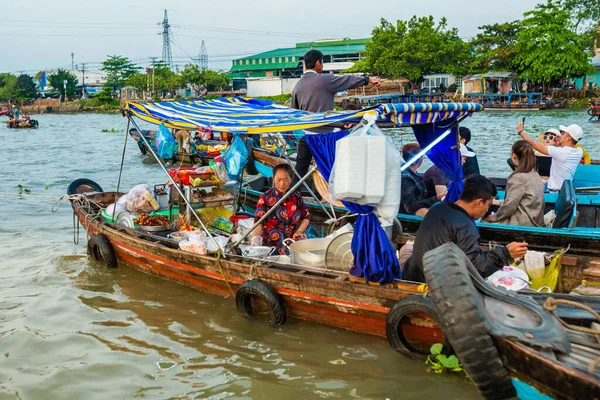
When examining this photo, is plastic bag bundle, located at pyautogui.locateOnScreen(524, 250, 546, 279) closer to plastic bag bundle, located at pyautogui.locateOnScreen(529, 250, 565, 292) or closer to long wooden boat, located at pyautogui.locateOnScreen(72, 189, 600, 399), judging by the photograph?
plastic bag bundle, located at pyautogui.locateOnScreen(529, 250, 565, 292)

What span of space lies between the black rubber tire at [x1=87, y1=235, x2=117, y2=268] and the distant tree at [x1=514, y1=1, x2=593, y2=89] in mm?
41024

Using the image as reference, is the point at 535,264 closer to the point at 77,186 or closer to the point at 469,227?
the point at 469,227

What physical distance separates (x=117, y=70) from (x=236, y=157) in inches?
3052

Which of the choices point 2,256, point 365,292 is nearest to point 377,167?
point 365,292

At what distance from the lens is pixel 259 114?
6.02 m

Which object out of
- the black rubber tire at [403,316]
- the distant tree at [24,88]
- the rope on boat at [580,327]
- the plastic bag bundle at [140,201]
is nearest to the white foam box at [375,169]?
the black rubber tire at [403,316]

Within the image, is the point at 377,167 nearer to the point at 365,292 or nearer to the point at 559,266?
the point at 365,292

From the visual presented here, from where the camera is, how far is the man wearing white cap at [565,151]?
21.9 ft

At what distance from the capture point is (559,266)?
196 inches

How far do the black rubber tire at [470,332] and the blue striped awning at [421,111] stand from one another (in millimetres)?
1939

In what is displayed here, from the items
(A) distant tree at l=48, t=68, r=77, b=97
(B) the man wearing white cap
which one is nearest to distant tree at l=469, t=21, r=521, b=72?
(B) the man wearing white cap

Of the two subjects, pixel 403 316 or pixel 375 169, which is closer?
pixel 375 169

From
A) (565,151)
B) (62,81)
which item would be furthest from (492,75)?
(62,81)

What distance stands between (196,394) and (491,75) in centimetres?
4227
